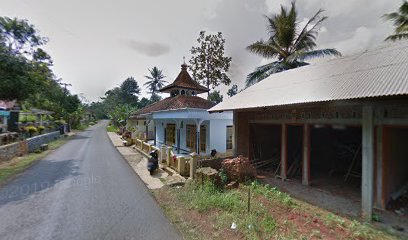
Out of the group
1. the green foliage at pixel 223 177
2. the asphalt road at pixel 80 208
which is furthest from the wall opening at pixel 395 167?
the asphalt road at pixel 80 208

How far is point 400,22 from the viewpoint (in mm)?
13969

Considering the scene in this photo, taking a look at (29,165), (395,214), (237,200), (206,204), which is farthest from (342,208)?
(29,165)

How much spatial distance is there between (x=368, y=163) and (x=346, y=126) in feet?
4.91

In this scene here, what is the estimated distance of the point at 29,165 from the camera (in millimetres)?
11961

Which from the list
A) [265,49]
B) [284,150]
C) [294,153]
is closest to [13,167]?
[284,150]

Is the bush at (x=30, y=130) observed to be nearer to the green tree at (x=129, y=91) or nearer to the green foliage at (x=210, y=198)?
the green foliage at (x=210, y=198)

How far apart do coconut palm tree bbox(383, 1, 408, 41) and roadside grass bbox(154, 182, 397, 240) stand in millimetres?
14004

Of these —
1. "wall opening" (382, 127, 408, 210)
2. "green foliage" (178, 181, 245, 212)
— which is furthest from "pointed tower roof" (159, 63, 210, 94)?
"wall opening" (382, 127, 408, 210)

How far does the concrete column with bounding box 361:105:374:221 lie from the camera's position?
5.21 meters

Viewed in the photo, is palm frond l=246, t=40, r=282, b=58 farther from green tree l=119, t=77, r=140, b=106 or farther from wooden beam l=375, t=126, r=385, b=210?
green tree l=119, t=77, r=140, b=106

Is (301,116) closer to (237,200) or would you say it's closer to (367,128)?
(367,128)

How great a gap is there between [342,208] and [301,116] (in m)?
3.10

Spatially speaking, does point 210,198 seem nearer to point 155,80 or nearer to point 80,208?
point 80,208

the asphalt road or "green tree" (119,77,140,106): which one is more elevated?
"green tree" (119,77,140,106)
